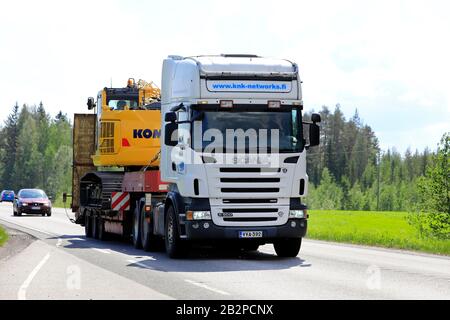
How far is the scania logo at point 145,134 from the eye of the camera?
25.0 meters

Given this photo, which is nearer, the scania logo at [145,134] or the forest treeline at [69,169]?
the scania logo at [145,134]

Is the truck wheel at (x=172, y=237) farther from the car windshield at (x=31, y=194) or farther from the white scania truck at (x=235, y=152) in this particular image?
the car windshield at (x=31, y=194)

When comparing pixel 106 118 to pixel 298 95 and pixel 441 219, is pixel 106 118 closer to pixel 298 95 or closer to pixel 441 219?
pixel 298 95

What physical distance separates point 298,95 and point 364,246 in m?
7.78

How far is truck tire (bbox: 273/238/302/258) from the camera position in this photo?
1980cm

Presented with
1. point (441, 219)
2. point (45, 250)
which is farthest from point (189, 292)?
point (441, 219)

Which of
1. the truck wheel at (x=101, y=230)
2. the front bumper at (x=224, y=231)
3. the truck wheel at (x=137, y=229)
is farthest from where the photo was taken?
the truck wheel at (x=101, y=230)

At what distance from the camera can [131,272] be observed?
16.2 metres

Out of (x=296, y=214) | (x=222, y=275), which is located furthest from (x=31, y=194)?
(x=222, y=275)

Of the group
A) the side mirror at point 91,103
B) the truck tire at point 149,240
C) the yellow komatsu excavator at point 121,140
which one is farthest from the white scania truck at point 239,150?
the side mirror at point 91,103

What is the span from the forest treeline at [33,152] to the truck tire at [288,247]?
447ft

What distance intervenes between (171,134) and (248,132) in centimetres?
170

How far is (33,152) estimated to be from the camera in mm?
173875

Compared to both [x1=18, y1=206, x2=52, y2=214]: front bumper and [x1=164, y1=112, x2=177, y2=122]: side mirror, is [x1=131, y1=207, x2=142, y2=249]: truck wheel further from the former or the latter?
[x1=18, y1=206, x2=52, y2=214]: front bumper
